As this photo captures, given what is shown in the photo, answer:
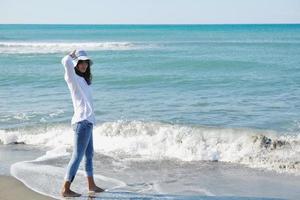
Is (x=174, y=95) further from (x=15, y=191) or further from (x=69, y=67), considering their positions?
(x=69, y=67)

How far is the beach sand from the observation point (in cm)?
634

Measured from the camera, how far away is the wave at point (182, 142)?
8736 millimetres

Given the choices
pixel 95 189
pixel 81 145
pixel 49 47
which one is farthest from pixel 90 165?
pixel 49 47

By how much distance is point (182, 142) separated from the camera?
9.71 m

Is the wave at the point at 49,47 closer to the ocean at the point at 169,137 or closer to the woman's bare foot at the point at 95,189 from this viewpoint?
the ocean at the point at 169,137

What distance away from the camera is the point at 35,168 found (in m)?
7.86

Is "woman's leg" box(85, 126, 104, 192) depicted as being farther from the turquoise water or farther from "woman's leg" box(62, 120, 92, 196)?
the turquoise water

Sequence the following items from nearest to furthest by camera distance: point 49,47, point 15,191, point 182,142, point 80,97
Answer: point 80,97, point 15,191, point 182,142, point 49,47

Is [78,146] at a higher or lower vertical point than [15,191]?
higher

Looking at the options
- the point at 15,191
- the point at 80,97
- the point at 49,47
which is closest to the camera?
the point at 80,97

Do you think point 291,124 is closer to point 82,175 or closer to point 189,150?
point 189,150

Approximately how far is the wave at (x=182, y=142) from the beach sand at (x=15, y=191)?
2416 millimetres

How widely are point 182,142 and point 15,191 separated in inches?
155

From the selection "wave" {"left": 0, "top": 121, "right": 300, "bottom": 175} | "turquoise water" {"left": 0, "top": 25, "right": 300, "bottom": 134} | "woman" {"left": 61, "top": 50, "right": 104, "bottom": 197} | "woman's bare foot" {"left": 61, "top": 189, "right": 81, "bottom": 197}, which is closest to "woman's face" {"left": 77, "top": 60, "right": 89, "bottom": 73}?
"woman" {"left": 61, "top": 50, "right": 104, "bottom": 197}
